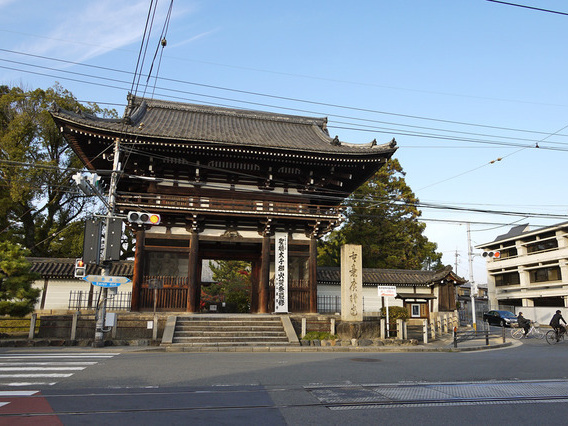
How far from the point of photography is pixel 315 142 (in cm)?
2272

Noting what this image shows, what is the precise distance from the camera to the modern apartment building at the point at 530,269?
41.4m

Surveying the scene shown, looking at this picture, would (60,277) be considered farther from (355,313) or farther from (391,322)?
(391,322)

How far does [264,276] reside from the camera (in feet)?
65.0

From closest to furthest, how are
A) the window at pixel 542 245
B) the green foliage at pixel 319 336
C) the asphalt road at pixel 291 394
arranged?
the asphalt road at pixel 291 394, the green foliage at pixel 319 336, the window at pixel 542 245

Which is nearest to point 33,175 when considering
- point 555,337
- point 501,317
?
point 555,337

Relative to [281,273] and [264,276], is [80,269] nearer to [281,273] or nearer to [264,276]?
[264,276]

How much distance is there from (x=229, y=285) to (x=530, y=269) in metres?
34.7

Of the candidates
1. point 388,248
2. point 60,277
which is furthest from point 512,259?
point 60,277

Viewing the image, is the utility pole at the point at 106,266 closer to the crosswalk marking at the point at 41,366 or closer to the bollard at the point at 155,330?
the crosswalk marking at the point at 41,366

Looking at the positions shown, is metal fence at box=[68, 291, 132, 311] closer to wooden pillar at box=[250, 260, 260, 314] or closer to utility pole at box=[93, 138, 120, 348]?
utility pole at box=[93, 138, 120, 348]

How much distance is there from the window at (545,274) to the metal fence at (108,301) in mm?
42196

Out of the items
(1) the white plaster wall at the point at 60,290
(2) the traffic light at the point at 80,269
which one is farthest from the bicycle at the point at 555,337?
(1) the white plaster wall at the point at 60,290

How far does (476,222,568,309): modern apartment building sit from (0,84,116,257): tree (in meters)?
37.9

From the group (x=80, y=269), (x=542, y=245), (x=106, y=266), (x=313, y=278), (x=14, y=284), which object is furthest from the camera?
(x=542, y=245)
